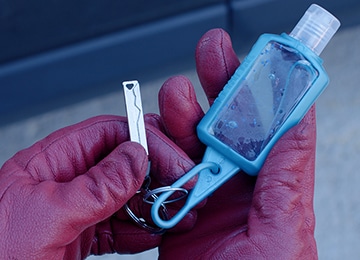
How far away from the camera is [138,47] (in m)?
1.24

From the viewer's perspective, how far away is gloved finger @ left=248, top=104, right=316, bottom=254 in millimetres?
721

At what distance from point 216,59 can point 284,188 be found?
0.22 m

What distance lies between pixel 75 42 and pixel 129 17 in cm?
13

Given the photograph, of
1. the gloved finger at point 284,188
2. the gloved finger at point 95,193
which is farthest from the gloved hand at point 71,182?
the gloved finger at point 284,188

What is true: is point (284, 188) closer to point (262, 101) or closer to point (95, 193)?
point (262, 101)

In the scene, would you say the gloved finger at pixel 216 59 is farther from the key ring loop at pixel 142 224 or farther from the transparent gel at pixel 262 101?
the key ring loop at pixel 142 224

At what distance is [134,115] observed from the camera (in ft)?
2.49

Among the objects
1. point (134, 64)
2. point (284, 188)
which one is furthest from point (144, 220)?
point (134, 64)

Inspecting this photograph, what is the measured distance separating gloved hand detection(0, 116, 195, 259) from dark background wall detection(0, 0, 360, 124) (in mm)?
437

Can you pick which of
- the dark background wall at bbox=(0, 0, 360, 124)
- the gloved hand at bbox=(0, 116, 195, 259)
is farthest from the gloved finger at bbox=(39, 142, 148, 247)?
the dark background wall at bbox=(0, 0, 360, 124)

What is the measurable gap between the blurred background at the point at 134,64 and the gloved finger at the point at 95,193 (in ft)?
1.76

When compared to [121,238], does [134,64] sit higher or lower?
higher

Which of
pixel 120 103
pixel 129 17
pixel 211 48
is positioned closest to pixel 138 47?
pixel 129 17

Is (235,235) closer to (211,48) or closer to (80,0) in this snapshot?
(211,48)
